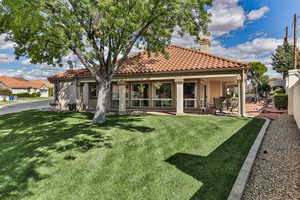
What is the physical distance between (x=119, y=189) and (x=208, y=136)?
15.5 feet

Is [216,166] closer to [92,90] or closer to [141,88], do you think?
[141,88]

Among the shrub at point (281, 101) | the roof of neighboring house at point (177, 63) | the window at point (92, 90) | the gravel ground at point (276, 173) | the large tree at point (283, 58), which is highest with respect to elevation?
the large tree at point (283, 58)

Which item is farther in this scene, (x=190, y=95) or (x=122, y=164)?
(x=190, y=95)

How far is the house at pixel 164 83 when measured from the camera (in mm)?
13109

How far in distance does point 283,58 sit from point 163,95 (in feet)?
130

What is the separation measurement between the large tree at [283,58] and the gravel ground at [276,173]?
40.2 metres

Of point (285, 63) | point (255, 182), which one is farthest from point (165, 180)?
point (285, 63)

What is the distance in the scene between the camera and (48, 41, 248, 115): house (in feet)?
43.0

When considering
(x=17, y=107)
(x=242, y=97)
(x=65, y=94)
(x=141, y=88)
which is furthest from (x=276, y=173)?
(x=17, y=107)

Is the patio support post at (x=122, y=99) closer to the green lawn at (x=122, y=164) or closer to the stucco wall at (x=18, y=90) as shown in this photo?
the green lawn at (x=122, y=164)

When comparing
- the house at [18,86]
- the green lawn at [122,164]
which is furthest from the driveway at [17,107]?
the house at [18,86]

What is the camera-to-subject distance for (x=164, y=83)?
16.6 m

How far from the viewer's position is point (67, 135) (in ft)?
25.8

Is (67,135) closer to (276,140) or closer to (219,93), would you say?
(276,140)
